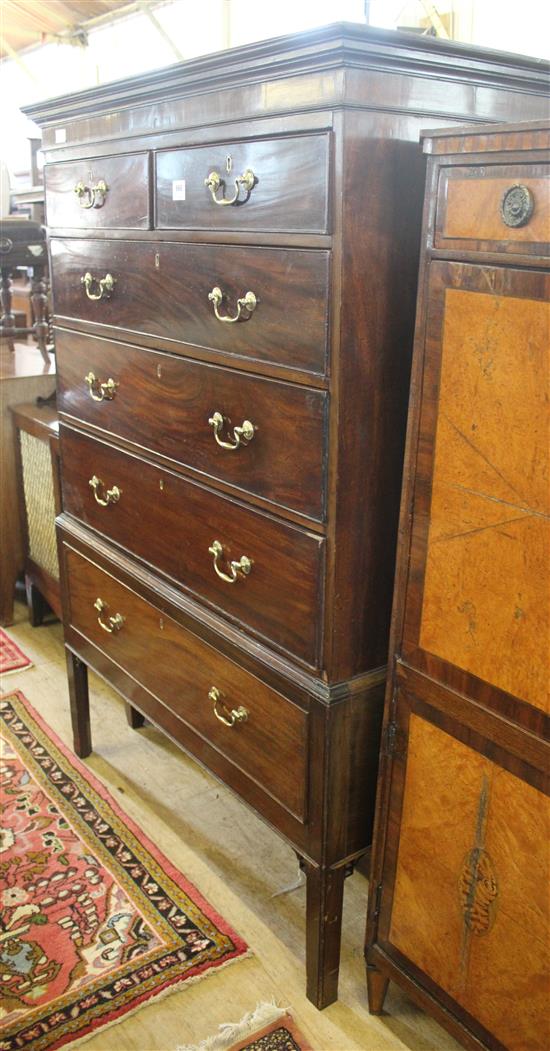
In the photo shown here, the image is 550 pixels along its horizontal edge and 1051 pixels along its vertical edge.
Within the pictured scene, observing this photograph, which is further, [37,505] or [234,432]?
[37,505]

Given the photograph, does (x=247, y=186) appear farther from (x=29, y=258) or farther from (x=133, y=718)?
(x=29, y=258)

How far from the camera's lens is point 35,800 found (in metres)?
2.29

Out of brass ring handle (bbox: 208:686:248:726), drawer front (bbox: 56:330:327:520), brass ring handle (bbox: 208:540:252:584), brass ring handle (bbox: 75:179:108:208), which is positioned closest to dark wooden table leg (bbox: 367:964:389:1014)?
brass ring handle (bbox: 208:686:248:726)

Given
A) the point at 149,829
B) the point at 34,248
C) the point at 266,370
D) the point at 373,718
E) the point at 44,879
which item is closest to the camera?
the point at 266,370

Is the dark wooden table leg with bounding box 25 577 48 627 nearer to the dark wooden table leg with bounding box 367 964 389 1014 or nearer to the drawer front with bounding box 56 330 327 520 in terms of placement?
the drawer front with bounding box 56 330 327 520

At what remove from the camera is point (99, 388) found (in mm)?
2000

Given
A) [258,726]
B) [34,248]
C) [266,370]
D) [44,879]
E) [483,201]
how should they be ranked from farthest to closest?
1. [34,248]
2. [44,879]
3. [258,726]
4. [266,370]
5. [483,201]

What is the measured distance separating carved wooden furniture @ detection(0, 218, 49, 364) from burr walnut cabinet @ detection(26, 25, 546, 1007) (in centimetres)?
149

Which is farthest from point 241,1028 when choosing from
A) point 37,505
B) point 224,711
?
point 37,505

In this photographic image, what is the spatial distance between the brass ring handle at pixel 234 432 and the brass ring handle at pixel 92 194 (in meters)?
0.57

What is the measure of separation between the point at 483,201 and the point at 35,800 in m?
1.80

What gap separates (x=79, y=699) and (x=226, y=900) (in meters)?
0.73

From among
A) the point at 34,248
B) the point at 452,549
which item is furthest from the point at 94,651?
the point at 34,248

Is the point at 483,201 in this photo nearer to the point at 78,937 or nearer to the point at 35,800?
the point at 78,937
